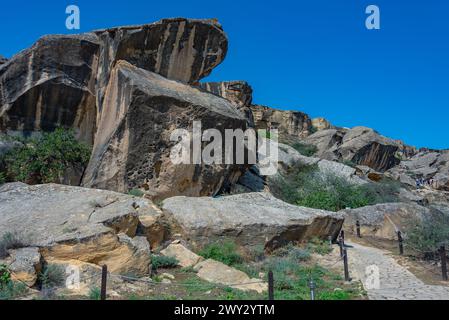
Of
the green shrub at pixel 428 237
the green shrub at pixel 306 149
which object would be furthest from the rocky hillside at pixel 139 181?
the green shrub at pixel 306 149

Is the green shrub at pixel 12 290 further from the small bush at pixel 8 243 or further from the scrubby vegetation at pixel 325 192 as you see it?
the scrubby vegetation at pixel 325 192

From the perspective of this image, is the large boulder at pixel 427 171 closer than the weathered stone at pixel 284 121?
Yes

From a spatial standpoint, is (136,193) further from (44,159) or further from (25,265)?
(25,265)

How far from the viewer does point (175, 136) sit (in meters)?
12.9

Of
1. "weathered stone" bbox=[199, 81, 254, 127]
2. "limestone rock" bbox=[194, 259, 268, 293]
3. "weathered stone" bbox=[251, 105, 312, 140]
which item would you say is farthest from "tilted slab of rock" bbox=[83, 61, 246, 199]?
"weathered stone" bbox=[251, 105, 312, 140]

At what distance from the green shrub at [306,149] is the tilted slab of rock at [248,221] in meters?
20.6

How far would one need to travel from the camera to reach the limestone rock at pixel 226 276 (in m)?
7.21

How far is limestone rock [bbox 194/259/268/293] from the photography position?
721 cm

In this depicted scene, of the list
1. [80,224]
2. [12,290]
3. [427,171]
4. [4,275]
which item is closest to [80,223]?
[80,224]

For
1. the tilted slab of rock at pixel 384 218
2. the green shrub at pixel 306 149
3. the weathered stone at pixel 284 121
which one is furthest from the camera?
the weathered stone at pixel 284 121

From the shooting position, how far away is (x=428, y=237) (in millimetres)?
10695

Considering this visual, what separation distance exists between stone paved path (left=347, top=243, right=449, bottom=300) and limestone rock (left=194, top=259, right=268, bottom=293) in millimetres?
1961
